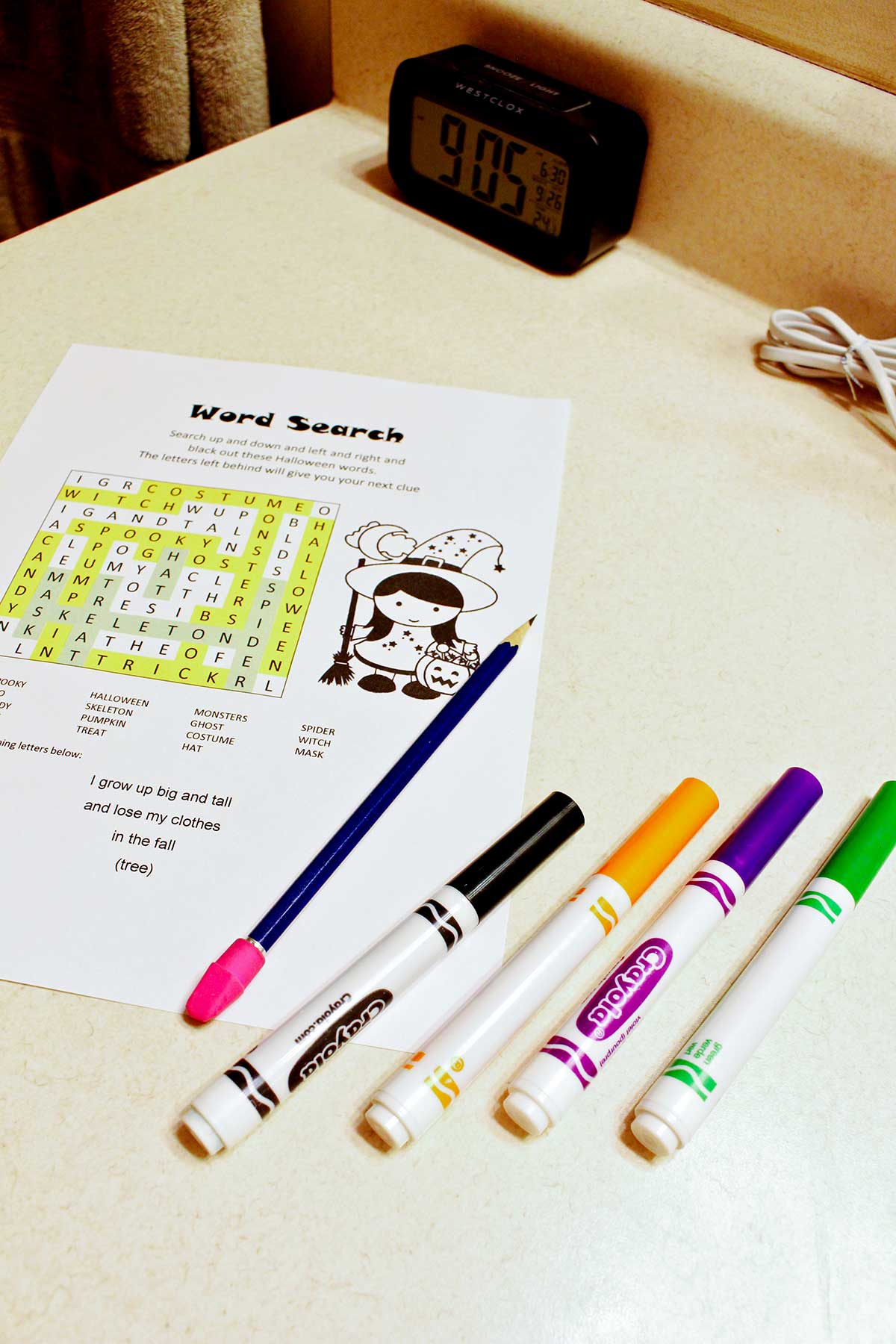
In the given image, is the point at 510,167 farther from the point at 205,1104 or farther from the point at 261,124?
the point at 205,1104

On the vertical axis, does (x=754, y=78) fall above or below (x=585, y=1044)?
above

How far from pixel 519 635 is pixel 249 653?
0.12 meters

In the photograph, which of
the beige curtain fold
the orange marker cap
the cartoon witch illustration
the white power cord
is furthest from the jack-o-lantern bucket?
the beige curtain fold

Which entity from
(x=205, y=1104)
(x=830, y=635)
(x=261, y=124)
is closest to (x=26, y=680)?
(x=205, y=1104)

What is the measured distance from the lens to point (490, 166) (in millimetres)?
650

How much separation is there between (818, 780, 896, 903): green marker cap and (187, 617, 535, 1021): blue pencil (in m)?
0.16

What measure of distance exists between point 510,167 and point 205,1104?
0.56 metres

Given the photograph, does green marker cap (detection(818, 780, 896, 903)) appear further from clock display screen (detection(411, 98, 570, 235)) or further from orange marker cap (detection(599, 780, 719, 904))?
clock display screen (detection(411, 98, 570, 235))

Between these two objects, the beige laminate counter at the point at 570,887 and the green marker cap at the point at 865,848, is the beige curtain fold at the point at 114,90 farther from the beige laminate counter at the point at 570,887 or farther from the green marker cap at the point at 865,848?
the green marker cap at the point at 865,848

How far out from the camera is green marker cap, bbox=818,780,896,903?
1.28ft

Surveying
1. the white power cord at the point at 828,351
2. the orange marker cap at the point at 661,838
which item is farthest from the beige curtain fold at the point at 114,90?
the orange marker cap at the point at 661,838

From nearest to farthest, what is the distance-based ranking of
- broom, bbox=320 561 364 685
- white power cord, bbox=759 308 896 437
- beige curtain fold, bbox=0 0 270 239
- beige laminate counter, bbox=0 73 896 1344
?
beige laminate counter, bbox=0 73 896 1344
broom, bbox=320 561 364 685
white power cord, bbox=759 308 896 437
beige curtain fold, bbox=0 0 270 239

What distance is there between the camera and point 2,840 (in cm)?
39

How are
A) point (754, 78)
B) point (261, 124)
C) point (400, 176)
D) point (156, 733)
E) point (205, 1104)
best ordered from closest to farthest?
point (205, 1104), point (156, 733), point (754, 78), point (400, 176), point (261, 124)
